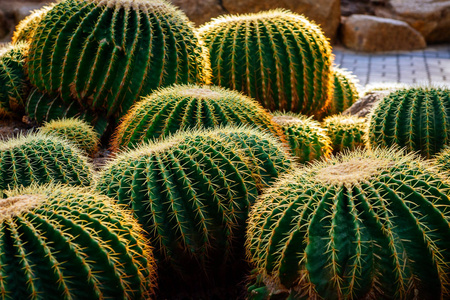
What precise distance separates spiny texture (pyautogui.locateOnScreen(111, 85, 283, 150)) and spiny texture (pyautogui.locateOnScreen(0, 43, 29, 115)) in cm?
123

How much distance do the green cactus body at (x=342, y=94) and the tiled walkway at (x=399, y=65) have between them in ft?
14.1

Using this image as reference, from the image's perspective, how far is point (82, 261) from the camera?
1.72m

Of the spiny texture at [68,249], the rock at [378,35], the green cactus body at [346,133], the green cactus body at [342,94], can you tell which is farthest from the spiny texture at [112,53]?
the rock at [378,35]

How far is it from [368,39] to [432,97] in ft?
28.2

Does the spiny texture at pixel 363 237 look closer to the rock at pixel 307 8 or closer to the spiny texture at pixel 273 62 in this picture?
the spiny texture at pixel 273 62

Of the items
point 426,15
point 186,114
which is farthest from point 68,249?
point 426,15

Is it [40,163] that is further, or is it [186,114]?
[186,114]

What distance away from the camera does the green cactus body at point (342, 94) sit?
456 centimetres

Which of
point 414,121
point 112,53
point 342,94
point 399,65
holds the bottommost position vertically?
point 399,65

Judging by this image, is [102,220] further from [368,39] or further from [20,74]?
[368,39]

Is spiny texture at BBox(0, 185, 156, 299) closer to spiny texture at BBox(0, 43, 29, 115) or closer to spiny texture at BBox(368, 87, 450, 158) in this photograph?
spiny texture at BBox(368, 87, 450, 158)

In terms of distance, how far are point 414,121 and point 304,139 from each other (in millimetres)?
633

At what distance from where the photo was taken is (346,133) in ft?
12.3

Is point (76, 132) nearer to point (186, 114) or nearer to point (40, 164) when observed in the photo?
point (40, 164)
